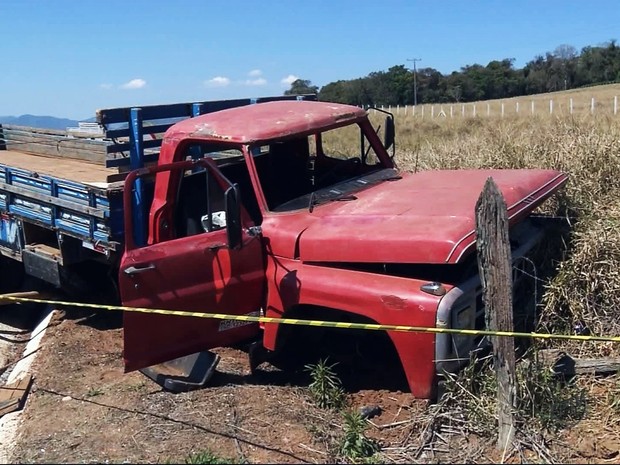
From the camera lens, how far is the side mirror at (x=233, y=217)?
4551 mm

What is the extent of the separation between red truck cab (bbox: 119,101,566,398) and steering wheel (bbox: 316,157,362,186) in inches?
0.7

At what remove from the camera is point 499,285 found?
3.93m

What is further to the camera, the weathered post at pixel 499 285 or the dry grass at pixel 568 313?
the dry grass at pixel 568 313

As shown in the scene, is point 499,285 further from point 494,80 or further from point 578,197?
point 494,80

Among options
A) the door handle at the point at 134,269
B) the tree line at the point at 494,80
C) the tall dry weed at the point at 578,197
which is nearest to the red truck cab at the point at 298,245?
the door handle at the point at 134,269

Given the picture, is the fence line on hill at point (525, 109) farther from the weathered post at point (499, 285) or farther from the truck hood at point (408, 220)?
the weathered post at point (499, 285)

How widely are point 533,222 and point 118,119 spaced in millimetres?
3514

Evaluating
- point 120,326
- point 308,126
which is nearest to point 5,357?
point 120,326

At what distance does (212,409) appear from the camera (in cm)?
476

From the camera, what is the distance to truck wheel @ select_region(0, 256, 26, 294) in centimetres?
803

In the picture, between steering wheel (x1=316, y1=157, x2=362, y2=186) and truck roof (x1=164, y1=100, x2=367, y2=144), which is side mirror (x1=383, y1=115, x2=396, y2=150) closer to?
steering wheel (x1=316, y1=157, x2=362, y2=186)

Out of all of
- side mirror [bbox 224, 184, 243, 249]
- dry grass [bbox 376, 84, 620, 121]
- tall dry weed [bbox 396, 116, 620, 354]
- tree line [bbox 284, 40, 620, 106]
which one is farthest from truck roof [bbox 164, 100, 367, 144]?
tree line [bbox 284, 40, 620, 106]

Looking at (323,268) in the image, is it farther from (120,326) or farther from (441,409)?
(120,326)

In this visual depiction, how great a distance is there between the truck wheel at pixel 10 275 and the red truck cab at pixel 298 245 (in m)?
3.18
